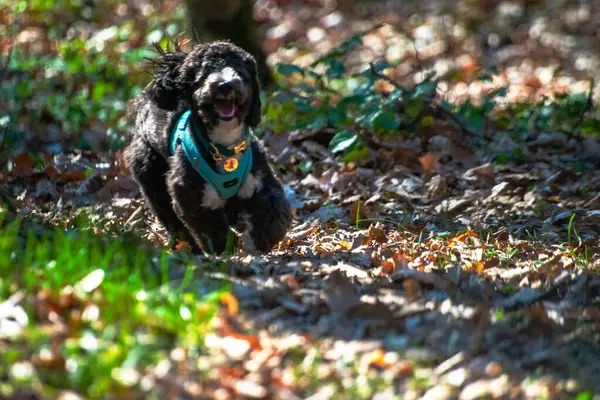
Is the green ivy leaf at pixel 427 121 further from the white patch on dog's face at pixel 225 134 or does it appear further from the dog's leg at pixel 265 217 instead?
the white patch on dog's face at pixel 225 134

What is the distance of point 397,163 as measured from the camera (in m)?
8.14

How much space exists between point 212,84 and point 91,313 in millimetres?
2477

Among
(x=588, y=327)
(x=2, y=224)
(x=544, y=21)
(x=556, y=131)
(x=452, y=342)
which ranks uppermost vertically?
(x=2, y=224)

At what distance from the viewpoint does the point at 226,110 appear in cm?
581

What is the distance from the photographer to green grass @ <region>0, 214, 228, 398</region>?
10.5ft

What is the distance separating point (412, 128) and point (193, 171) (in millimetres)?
3317

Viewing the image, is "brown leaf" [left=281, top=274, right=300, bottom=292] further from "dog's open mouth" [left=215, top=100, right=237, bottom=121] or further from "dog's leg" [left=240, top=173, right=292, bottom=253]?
"dog's open mouth" [left=215, top=100, right=237, bottom=121]

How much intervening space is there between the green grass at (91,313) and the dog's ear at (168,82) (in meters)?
1.96

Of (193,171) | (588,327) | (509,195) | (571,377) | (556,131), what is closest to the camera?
(571,377)

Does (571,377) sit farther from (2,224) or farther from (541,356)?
(2,224)

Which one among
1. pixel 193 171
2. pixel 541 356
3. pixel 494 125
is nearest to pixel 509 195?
pixel 494 125

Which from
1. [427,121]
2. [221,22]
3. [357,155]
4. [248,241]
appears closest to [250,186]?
[248,241]

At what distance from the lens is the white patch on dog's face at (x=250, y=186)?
6.06 meters

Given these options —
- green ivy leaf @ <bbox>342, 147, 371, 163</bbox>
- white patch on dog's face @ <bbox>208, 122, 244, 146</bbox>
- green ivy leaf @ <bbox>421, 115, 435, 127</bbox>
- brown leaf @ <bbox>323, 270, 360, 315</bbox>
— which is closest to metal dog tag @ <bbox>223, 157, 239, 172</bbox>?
white patch on dog's face @ <bbox>208, 122, 244, 146</bbox>
